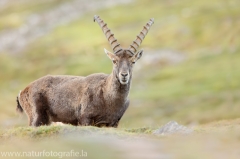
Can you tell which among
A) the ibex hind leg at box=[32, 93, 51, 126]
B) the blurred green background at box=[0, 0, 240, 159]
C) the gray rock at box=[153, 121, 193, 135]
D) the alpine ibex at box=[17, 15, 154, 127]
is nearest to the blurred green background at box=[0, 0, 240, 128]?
the blurred green background at box=[0, 0, 240, 159]

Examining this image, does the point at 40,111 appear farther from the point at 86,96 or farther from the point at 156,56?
the point at 156,56

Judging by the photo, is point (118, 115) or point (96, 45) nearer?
point (118, 115)

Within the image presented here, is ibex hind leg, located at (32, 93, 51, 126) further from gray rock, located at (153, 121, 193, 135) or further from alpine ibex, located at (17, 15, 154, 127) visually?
gray rock, located at (153, 121, 193, 135)

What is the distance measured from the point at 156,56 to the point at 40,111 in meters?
106

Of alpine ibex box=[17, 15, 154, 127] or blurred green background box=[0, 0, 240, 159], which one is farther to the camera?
alpine ibex box=[17, 15, 154, 127]

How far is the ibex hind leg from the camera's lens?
23.3m

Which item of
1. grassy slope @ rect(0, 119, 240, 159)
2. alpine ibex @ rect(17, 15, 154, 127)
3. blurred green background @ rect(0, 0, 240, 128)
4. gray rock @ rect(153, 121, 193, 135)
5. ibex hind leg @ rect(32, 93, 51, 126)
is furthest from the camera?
blurred green background @ rect(0, 0, 240, 128)

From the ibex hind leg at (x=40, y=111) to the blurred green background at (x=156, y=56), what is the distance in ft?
90.2

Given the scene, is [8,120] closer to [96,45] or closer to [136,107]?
[136,107]

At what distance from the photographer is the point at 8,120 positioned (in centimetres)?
7025

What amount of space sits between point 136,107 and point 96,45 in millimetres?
62630

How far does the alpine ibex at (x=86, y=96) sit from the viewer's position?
22.1m

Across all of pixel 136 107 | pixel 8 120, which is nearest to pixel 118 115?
pixel 8 120

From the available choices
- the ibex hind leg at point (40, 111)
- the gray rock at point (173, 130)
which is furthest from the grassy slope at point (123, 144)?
the ibex hind leg at point (40, 111)
